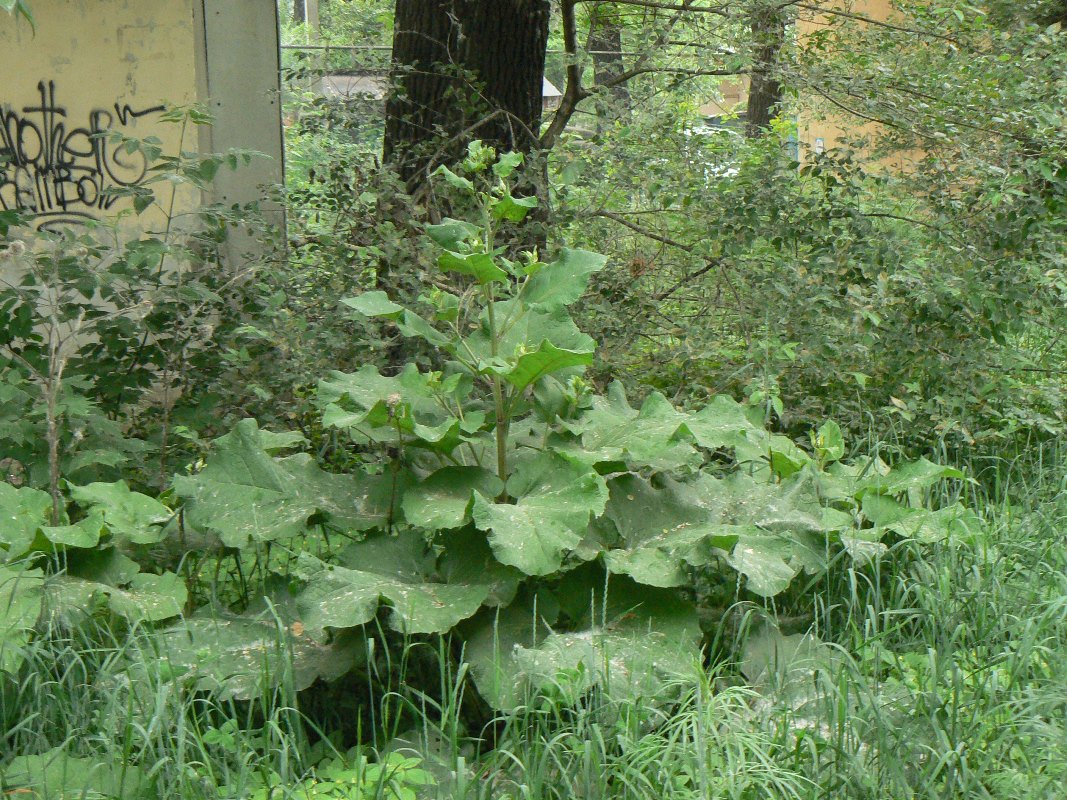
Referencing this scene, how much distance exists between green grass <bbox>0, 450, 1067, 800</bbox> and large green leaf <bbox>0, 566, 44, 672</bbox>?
0.20 feet

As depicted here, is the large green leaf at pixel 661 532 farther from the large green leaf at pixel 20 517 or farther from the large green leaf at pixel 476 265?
the large green leaf at pixel 20 517

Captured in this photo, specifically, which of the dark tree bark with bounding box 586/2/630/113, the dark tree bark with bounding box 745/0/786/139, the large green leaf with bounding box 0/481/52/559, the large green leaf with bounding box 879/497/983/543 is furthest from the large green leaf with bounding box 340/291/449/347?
A: the dark tree bark with bounding box 745/0/786/139

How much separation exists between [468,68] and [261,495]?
3.53 m

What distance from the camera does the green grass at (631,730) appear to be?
9.55 feet

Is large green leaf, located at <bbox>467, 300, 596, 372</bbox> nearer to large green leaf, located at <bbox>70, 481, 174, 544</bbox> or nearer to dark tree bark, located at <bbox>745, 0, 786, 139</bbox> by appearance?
large green leaf, located at <bbox>70, 481, 174, 544</bbox>

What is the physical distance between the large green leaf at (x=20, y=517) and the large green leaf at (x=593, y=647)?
1392 millimetres

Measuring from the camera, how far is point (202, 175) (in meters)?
5.03

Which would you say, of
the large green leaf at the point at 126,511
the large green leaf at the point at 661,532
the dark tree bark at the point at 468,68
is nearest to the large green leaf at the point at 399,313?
the large green leaf at the point at 661,532

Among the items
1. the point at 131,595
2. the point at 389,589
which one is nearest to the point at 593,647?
the point at 389,589

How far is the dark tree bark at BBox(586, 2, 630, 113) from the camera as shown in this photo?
6.35m

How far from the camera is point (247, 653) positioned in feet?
11.3

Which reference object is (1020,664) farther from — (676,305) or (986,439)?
(676,305)

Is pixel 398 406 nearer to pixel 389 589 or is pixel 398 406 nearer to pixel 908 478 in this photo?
pixel 389 589

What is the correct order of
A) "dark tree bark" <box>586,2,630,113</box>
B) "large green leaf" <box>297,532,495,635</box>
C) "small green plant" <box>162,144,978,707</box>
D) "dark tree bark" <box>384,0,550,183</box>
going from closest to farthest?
1. "large green leaf" <box>297,532,495,635</box>
2. "small green plant" <box>162,144,978,707</box>
3. "dark tree bark" <box>586,2,630,113</box>
4. "dark tree bark" <box>384,0,550,183</box>
